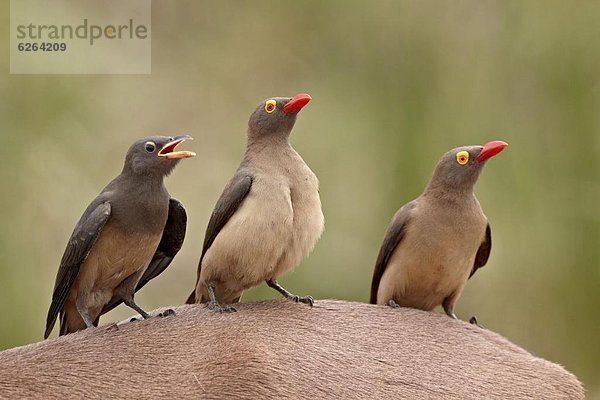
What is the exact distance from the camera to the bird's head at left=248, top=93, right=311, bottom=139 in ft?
7.80

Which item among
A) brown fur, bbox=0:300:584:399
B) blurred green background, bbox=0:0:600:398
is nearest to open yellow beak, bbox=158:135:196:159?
brown fur, bbox=0:300:584:399

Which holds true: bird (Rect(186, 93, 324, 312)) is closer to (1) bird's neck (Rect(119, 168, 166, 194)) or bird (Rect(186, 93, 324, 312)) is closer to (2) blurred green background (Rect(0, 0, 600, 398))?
(1) bird's neck (Rect(119, 168, 166, 194))

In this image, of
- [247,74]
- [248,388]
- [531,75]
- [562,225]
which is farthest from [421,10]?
[248,388]

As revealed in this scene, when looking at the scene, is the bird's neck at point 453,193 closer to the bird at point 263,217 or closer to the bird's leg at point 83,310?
the bird at point 263,217

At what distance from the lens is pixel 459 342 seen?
2.44m

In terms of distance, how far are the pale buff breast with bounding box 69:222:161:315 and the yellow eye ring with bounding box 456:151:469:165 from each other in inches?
34.4

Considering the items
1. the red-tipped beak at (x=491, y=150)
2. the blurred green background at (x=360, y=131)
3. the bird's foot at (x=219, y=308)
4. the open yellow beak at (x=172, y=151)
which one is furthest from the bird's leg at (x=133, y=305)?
the blurred green background at (x=360, y=131)

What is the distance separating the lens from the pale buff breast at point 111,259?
7.02 ft

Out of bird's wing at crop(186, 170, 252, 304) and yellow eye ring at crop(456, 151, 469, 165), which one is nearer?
bird's wing at crop(186, 170, 252, 304)

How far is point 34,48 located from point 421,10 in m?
1.55

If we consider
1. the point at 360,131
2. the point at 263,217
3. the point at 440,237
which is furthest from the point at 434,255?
the point at 360,131

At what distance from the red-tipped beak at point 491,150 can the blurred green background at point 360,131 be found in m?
0.88

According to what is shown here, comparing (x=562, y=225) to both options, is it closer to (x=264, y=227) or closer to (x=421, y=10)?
(x=421, y=10)

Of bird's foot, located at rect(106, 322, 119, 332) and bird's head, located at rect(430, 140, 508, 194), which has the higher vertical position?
bird's head, located at rect(430, 140, 508, 194)
